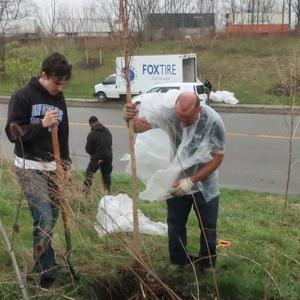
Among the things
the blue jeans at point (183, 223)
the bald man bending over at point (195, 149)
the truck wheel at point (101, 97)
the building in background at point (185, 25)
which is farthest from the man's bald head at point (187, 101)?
the building in background at point (185, 25)

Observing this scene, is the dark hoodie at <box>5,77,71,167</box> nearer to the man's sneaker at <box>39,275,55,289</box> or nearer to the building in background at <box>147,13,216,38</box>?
the man's sneaker at <box>39,275,55,289</box>

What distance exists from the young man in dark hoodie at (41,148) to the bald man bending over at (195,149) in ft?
1.87

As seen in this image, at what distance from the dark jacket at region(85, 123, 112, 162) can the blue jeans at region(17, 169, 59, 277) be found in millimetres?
3839

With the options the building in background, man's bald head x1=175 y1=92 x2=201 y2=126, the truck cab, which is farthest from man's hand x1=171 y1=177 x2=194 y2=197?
the building in background

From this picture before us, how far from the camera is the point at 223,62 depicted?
29062mm

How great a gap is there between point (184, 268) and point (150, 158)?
2.57 feet

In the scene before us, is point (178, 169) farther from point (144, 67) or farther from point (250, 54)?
point (250, 54)

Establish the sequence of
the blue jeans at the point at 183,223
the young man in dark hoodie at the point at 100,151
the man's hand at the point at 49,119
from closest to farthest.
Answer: the man's hand at the point at 49,119
the blue jeans at the point at 183,223
the young man in dark hoodie at the point at 100,151

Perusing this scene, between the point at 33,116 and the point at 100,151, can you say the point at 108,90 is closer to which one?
the point at 100,151

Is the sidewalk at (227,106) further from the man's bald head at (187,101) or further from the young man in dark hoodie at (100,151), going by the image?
the man's bald head at (187,101)

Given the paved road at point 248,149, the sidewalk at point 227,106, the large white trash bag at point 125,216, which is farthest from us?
the sidewalk at point 227,106

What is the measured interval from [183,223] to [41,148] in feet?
3.67

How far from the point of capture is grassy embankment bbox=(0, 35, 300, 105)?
25.5 m

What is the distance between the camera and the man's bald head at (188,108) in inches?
137
